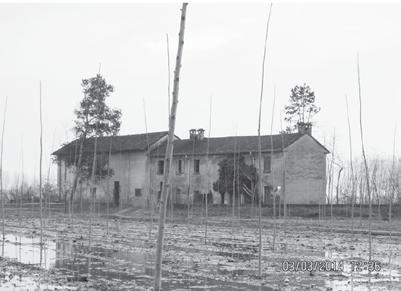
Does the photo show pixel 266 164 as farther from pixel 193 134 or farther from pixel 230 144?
pixel 193 134

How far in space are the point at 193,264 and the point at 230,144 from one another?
39.4 meters

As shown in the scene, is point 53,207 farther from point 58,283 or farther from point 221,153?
point 58,283

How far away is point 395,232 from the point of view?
2683 cm

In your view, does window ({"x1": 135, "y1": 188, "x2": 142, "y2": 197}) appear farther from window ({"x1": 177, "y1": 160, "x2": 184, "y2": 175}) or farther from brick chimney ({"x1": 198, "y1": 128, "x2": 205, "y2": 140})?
brick chimney ({"x1": 198, "y1": 128, "x2": 205, "y2": 140})

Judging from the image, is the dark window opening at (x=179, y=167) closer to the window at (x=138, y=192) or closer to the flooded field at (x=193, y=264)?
the window at (x=138, y=192)

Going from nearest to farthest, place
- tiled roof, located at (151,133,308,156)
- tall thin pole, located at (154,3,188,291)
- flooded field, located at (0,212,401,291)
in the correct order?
tall thin pole, located at (154,3,188,291) < flooded field, located at (0,212,401,291) < tiled roof, located at (151,133,308,156)

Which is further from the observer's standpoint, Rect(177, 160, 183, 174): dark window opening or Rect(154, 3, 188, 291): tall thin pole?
Rect(177, 160, 183, 174): dark window opening

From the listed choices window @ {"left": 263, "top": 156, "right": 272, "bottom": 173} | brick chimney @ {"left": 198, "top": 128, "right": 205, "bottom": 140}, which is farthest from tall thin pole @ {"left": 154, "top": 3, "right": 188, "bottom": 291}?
brick chimney @ {"left": 198, "top": 128, "right": 205, "bottom": 140}

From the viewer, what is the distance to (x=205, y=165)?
54531 mm

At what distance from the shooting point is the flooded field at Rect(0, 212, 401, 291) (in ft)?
37.1

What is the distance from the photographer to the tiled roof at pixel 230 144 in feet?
167

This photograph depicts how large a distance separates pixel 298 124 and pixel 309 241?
3192 cm

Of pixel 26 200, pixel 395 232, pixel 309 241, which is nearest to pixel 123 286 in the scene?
pixel 309 241

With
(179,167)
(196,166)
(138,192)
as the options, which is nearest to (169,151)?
(196,166)
